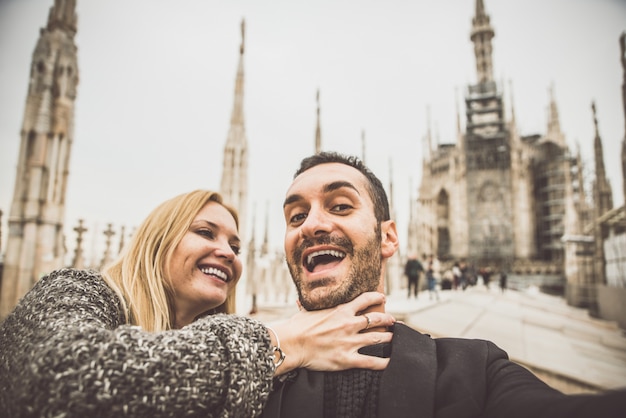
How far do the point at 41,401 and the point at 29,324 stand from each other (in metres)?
0.41

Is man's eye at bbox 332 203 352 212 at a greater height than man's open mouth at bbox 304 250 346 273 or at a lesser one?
greater

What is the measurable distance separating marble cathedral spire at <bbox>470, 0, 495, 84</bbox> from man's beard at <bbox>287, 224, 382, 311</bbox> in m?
48.0

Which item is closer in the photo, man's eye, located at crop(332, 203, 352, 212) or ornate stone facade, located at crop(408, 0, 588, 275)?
man's eye, located at crop(332, 203, 352, 212)

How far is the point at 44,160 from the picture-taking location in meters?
7.56

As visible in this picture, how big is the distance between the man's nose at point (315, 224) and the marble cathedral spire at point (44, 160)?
770 centimetres

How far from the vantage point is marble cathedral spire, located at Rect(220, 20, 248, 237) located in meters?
11.2

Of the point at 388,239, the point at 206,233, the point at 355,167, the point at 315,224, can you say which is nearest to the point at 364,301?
the point at 315,224

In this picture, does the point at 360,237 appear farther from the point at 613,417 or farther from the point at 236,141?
the point at 236,141

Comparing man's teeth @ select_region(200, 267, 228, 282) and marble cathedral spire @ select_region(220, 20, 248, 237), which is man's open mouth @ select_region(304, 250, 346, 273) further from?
marble cathedral spire @ select_region(220, 20, 248, 237)

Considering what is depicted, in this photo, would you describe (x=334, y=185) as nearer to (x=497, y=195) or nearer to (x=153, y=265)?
(x=153, y=265)

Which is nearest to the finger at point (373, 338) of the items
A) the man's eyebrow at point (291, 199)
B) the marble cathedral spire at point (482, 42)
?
the man's eyebrow at point (291, 199)

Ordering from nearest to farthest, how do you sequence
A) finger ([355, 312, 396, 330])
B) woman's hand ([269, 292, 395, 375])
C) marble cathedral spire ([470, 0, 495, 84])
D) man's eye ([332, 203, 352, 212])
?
woman's hand ([269, 292, 395, 375]) < finger ([355, 312, 396, 330]) < man's eye ([332, 203, 352, 212]) < marble cathedral spire ([470, 0, 495, 84])

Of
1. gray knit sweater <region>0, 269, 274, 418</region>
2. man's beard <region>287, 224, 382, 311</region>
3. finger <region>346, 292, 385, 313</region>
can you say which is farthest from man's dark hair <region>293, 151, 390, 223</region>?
gray knit sweater <region>0, 269, 274, 418</region>

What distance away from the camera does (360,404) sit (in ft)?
4.33
